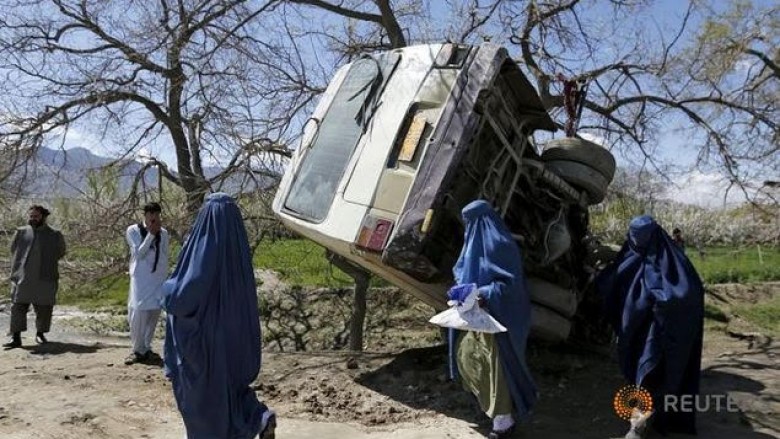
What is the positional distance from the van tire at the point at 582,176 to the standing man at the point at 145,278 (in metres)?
3.54

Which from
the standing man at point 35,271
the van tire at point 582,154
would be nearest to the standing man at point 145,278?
the standing man at point 35,271

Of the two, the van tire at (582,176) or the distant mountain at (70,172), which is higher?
the van tire at (582,176)

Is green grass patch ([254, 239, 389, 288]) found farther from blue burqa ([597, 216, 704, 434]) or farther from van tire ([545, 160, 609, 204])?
blue burqa ([597, 216, 704, 434])

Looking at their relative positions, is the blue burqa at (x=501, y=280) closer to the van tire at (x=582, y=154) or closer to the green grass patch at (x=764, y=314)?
the van tire at (x=582, y=154)

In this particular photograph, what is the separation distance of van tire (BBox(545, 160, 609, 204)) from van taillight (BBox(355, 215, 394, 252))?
161 cm

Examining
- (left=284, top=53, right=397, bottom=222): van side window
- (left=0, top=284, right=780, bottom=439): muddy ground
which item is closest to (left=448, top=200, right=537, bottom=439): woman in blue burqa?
(left=0, top=284, right=780, bottom=439): muddy ground

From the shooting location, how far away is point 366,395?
5.73 m

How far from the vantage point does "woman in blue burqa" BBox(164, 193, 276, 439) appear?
4.26 m

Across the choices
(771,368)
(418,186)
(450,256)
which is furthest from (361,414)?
(771,368)

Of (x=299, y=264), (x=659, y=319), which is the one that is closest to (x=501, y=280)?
(x=659, y=319)

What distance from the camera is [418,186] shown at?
4.93 metres

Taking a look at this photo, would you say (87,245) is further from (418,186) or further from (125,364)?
(418,186)

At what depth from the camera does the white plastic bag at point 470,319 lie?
4512 mm

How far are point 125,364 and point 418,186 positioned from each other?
11.5 ft
